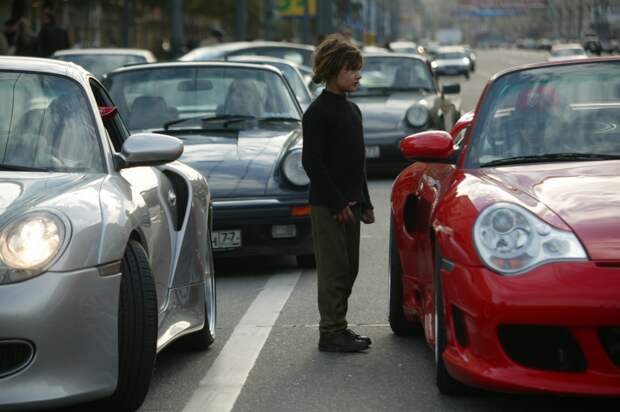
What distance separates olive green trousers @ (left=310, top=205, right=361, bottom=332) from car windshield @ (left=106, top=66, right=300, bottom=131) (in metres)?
4.08

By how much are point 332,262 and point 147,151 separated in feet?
4.51

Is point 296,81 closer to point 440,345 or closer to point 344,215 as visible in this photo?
point 344,215

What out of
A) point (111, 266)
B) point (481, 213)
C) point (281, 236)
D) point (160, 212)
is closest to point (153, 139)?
point (160, 212)

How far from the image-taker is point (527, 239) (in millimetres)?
5172

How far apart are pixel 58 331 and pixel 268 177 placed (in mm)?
4961

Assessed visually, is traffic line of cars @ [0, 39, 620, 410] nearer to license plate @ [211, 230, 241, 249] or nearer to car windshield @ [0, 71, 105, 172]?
car windshield @ [0, 71, 105, 172]

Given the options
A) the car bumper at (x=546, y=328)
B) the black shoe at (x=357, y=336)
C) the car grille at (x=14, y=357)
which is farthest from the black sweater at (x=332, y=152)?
the car grille at (x=14, y=357)

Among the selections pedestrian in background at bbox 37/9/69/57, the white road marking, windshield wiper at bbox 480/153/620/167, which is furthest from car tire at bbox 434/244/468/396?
pedestrian in background at bbox 37/9/69/57

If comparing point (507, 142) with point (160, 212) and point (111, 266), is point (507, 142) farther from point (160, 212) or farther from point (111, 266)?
point (111, 266)

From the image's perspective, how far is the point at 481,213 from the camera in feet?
17.5

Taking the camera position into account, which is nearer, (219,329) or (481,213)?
(481,213)

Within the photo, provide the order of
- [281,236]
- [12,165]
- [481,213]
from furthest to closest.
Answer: [281,236]
[12,165]
[481,213]

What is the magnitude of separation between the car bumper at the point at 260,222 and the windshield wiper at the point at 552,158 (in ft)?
11.9

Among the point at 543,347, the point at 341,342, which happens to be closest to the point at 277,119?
the point at 341,342
